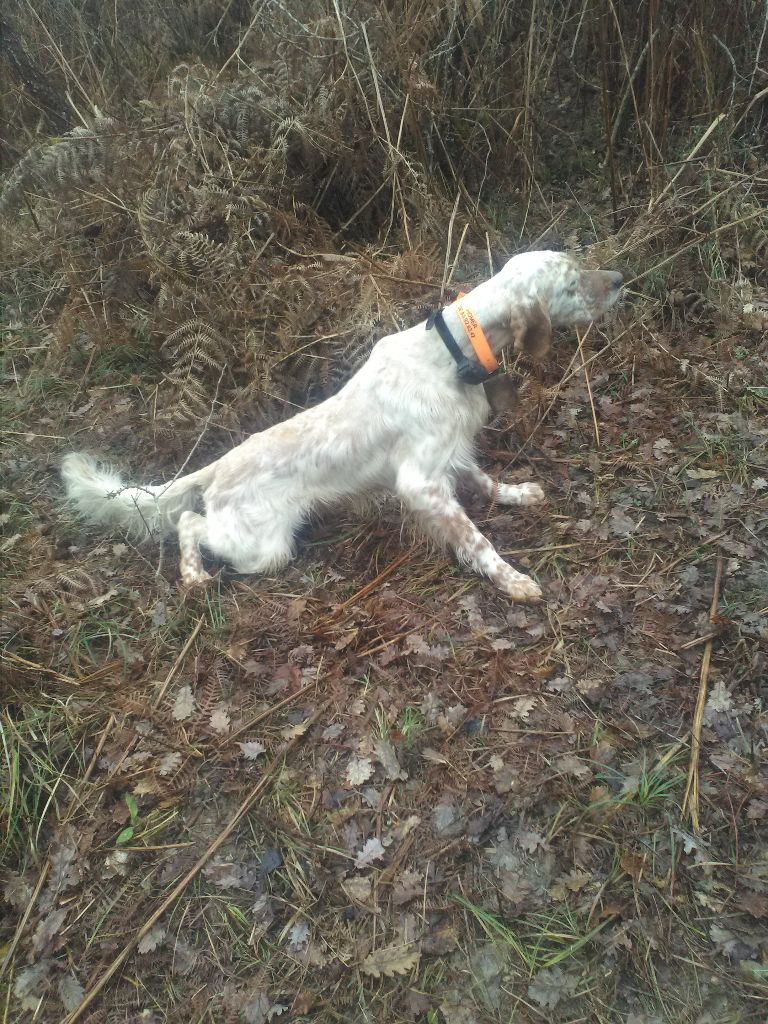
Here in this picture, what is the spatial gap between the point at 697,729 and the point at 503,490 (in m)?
1.67

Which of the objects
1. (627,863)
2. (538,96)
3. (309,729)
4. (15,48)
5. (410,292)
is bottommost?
(627,863)

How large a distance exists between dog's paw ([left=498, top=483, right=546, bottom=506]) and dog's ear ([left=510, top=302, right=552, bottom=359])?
0.77 metres

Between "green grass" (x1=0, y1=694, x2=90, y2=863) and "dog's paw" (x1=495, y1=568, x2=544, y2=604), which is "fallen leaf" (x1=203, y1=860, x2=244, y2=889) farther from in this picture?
"dog's paw" (x1=495, y1=568, x2=544, y2=604)

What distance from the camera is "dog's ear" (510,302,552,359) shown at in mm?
3184

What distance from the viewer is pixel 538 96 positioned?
491 cm

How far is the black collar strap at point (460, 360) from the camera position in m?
3.15

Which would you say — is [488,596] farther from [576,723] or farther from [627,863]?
[627,863]

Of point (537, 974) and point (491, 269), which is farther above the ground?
point (491, 269)

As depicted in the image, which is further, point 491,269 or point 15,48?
point 15,48

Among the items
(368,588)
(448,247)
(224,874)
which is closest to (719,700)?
(368,588)

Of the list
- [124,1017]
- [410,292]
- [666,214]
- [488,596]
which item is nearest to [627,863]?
[488,596]

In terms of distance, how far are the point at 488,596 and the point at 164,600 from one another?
1.76 meters

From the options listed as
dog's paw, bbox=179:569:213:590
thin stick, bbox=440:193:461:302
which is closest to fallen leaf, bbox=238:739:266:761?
dog's paw, bbox=179:569:213:590

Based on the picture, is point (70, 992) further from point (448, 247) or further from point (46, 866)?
point (448, 247)
